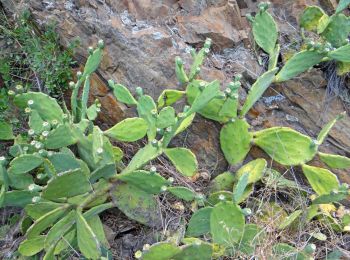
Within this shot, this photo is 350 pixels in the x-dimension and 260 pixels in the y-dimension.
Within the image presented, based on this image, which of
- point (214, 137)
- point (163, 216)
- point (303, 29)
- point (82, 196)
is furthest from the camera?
point (303, 29)

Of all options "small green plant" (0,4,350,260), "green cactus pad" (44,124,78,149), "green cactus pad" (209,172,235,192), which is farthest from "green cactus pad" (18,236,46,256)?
"green cactus pad" (209,172,235,192)

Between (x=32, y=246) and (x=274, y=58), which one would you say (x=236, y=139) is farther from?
(x=32, y=246)

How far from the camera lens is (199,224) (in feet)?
9.31

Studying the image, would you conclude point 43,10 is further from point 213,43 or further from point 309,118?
point 309,118

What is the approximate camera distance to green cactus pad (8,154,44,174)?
8.48 ft

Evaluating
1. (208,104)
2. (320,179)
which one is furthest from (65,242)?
(320,179)

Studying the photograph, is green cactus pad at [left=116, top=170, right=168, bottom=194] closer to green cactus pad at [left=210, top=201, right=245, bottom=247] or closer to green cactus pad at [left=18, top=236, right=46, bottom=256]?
green cactus pad at [left=210, top=201, right=245, bottom=247]

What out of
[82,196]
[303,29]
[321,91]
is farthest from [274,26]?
[82,196]

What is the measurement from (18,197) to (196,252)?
3.05 ft

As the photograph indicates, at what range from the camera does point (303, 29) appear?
3387mm

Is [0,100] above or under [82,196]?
above

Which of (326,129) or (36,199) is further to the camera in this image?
(326,129)

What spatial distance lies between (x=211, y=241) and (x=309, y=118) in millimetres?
987

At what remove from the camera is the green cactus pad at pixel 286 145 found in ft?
9.66
